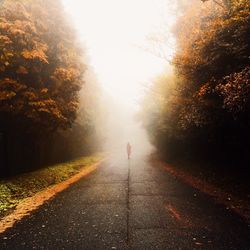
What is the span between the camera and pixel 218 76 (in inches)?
491

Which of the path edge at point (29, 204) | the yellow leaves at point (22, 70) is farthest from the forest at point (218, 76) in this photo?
the yellow leaves at point (22, 70)

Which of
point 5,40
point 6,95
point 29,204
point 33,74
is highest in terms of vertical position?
point 5,40

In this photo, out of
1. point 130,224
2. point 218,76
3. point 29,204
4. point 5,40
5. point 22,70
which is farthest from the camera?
point 22,70

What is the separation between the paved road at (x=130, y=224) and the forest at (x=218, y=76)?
3.49 meters

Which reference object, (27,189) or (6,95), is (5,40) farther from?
(27,189)

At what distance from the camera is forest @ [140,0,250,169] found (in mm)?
9963

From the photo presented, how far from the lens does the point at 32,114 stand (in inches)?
599

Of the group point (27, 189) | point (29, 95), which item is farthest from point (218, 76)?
point (27, 189)

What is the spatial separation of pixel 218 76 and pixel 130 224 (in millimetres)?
7302

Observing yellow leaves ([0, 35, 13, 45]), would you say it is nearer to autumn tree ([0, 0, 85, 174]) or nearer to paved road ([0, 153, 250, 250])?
autumn tree ([0, 0, 85, 174])

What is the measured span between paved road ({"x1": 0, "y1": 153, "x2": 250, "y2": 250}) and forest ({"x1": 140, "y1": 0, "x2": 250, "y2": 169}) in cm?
349

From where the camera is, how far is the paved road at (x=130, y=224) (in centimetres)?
660

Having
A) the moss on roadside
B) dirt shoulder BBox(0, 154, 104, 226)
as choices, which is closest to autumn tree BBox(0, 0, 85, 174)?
the moss on roadside

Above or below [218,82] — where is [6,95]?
below
